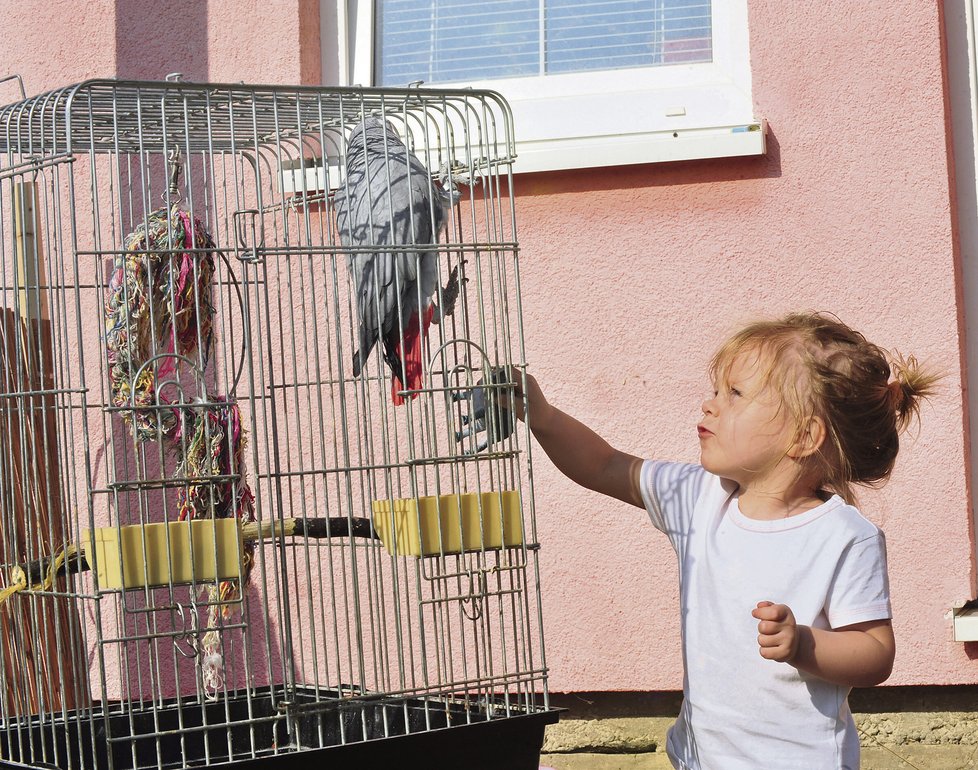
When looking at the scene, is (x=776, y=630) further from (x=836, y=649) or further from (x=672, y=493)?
(x=672, y=493)

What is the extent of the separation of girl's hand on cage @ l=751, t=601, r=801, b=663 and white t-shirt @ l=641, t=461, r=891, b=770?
0.17 meters

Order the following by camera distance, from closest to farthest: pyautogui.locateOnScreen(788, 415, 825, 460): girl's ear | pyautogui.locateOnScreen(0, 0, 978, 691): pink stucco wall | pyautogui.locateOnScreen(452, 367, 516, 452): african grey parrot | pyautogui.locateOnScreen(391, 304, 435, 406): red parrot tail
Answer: pyautogui.locateOnScreen(788, 415, 825, 460): girl's ear
pyautogui.locateOnScreen(452, 367, 516, 452): african grey parrot
pyautogui.locateOnScreen(391, 304, 435, 406): red parrot tail
pyautogui.locateOnScreen(0, 0, 978, 691): pink stucco wall

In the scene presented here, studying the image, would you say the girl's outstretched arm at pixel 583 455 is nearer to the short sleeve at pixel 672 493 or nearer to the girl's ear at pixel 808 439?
the short sleeve at pixel 672 493

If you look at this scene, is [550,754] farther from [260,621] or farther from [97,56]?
[97,56]

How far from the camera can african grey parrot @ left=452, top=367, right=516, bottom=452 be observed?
6.21 feet

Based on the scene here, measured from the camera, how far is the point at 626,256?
2961 mm

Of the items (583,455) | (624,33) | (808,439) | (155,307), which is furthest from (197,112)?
(624,33)

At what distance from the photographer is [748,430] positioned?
179 centimetres

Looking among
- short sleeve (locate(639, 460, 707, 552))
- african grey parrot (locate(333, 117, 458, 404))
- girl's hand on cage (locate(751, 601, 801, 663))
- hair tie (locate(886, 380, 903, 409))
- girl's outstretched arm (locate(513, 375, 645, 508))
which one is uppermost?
african grey parrot (locate(333, 117, 458, 404))

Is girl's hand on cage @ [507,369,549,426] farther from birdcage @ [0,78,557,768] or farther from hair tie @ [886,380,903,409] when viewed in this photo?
hair tie @ [886,380,903,409]

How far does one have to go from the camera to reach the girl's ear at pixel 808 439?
1762 millimetres

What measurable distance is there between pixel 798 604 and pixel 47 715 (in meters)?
1.35

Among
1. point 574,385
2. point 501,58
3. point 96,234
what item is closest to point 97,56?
point 501,58

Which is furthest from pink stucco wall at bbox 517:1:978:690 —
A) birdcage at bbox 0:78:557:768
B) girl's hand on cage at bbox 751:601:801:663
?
girl's hand on cage at bbox 751:601:801:663
